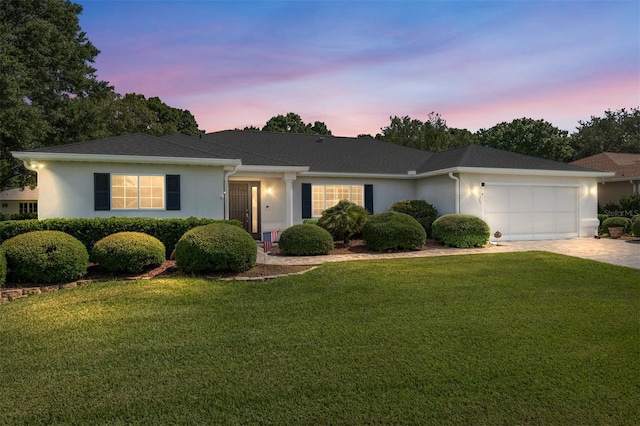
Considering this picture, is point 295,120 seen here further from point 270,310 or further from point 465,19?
point 270,310

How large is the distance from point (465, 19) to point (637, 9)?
15.5 feet

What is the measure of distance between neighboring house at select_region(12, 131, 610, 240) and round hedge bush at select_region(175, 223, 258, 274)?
162 inches

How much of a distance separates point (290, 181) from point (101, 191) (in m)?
6.28

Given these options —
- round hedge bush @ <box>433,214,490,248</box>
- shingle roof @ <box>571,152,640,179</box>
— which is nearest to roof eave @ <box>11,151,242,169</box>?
round hedge bush @ <box>433,214,490,248</box>

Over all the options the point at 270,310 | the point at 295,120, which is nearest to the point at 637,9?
the point at 270,310

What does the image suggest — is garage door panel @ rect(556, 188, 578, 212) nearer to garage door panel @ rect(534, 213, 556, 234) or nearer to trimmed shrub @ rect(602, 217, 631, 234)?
garage door panel @ rect(534, 213, 556, 234)

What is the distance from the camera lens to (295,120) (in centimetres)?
4412

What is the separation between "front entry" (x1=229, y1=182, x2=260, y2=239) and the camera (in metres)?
14.9

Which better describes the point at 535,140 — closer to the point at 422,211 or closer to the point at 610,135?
the point at 610,135

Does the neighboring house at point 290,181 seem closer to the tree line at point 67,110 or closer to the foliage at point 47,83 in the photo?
the tree line at point 67,110

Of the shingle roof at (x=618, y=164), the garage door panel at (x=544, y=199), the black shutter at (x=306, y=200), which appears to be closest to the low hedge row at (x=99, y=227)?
the black shutter at (x=306, y=200)

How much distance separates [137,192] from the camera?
1173 centimetres

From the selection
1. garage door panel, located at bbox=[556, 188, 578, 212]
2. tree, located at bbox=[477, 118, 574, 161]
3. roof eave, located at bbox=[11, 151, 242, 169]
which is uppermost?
tree, located at bbox=[477, 118, 574, 161]

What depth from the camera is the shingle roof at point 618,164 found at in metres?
21.0
